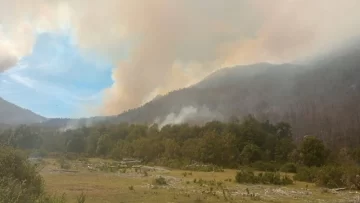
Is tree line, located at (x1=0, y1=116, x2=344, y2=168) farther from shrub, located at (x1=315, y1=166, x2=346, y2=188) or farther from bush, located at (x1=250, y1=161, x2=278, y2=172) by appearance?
shrub, located at (x1=315, y1=166, x2=346, y2=188)

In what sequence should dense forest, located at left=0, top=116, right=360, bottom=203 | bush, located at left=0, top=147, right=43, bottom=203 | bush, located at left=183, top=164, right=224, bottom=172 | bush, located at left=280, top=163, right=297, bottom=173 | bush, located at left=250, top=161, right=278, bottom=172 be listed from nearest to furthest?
bush, located at left=0, top=147, right=43, bottom=203, dense forest, located at left=0, top=116, right=360, bottom=203, bush, located at left=183, top=164, right=224, bottom=172, bush, located at left=280, top=163, right=297, bottom=173, bush, located at left=250, top=161, right=278, bottom=172

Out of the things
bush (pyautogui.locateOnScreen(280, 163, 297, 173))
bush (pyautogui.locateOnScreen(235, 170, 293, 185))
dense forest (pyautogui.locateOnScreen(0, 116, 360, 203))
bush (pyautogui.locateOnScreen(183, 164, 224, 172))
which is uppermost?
dense forest (pyautogui.locateOnScreen(0, 116, 360, 203))

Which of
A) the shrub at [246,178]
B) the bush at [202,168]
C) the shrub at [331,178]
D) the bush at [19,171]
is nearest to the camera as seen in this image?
the bush at [19,171]

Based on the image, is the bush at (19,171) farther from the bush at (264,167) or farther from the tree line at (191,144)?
the bush at (264,167)

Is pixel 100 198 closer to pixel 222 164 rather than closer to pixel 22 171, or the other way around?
pixel 22 171

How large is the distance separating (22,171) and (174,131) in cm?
6749

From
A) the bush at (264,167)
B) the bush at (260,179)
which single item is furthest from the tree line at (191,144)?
the bush at (260,179)

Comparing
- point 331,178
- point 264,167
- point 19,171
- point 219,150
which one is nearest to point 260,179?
point 331,178

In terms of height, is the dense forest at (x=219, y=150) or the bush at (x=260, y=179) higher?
the dense forest at (x=219, y=150)

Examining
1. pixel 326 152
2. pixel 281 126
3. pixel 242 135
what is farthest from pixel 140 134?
pixel 326 152

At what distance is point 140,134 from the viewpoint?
306ft

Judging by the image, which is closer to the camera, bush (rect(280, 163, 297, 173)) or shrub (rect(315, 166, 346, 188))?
shrub (rect(315, 166, 346, 188))

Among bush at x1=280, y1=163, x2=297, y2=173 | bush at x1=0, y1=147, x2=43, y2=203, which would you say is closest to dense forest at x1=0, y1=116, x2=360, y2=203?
bush at x1=280, y1=163, x2=297, y2=173

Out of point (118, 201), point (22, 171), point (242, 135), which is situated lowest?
point (118, 201)
